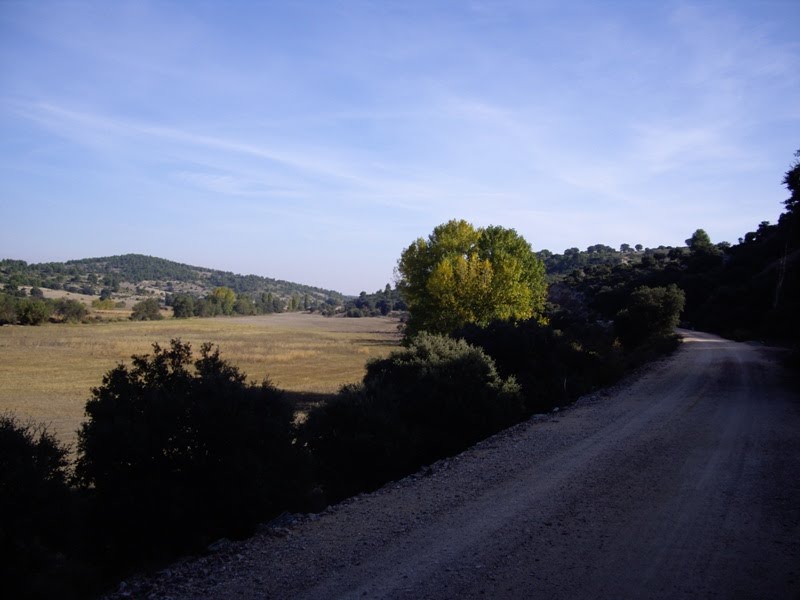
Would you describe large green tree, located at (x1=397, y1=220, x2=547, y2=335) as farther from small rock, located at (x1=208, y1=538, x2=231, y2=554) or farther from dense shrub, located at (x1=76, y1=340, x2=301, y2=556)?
small rock, located at (x1=208, y1=538, x2=231, y2=554)

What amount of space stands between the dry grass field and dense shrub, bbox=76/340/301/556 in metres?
6.81

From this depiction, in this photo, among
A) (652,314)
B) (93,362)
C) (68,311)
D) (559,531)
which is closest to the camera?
(559,531)

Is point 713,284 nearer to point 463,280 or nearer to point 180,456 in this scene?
point 463,280

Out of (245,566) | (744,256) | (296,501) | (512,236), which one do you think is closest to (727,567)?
(245,566)

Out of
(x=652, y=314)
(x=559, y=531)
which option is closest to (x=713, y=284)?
(x=652, y=314)

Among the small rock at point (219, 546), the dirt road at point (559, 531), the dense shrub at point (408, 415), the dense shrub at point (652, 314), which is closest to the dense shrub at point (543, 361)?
the dense shrub at point (408, 415)

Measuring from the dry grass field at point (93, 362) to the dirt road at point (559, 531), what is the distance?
993cm

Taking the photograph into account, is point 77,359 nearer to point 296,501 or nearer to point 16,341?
point 16,341

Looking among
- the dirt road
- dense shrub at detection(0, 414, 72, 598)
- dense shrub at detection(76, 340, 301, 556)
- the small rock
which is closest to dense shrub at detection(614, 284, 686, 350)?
the dirt road

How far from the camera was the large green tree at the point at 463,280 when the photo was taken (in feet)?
97.0

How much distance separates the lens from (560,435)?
12.6 meters

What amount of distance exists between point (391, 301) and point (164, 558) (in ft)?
556

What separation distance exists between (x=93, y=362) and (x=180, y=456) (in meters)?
47.5

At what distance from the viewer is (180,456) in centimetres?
841
